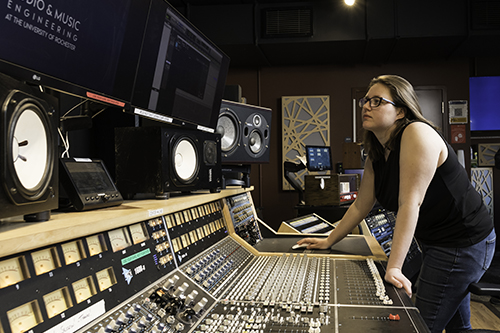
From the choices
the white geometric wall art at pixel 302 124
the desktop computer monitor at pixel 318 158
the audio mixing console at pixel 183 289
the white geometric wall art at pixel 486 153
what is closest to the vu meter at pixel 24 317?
the audio mixing console at pixel 183 289

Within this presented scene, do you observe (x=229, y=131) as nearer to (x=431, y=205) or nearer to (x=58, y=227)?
(x=431, y=205)

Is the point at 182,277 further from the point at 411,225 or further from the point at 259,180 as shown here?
the point at 259,180

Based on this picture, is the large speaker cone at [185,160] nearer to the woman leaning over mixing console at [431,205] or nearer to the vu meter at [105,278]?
the vu meter at [105,278]

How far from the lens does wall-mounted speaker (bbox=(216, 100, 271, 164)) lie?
2.22 meters

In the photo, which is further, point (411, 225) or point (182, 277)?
point (411, 225)

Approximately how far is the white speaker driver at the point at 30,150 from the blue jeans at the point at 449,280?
4.99 feet

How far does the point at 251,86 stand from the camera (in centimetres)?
617

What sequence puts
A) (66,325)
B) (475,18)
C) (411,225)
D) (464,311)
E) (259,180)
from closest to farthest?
(66,325) < (411,225) < (464,311) < (475,18) < (259,180)

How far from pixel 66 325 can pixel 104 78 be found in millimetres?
711

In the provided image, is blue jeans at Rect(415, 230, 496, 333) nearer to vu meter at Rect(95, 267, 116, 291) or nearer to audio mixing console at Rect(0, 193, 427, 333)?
audio mixing console at Rect(0, 193, 427, 333)

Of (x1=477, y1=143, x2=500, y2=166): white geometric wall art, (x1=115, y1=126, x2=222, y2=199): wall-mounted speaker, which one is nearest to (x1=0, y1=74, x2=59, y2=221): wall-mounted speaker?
(x1=115, y1=126, x2=222, y2=199): wall-mounted speaker

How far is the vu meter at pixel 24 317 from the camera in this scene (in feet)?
1.93

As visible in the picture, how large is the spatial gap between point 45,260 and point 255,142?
1.78 metres

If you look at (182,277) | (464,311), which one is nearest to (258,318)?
(182,277)
